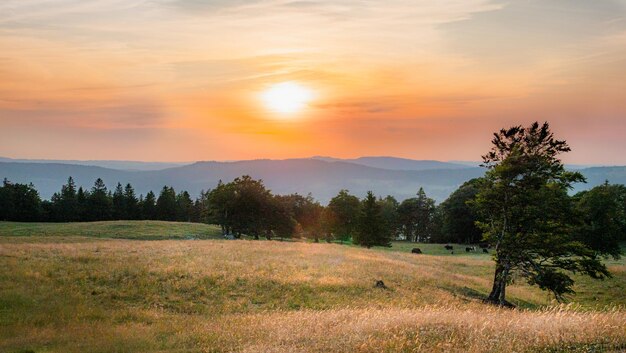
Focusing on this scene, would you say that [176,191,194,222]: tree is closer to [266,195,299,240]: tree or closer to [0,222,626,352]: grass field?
[266,195,299,240]: tree

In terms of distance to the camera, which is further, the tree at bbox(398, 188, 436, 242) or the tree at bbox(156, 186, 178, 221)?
the tree at bbox(398, 188, 436, 242)

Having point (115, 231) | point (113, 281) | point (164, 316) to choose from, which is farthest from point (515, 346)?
point (115, 231)

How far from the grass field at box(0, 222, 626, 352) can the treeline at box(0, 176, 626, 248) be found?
1202 inches

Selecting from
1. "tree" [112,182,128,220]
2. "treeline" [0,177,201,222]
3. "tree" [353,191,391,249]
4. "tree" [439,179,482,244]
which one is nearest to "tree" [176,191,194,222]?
"treeline" [0,177,201,222]

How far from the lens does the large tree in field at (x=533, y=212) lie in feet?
97.3

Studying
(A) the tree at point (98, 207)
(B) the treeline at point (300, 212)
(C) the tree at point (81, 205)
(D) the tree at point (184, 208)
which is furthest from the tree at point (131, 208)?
(D) the tree at point (184, 208)

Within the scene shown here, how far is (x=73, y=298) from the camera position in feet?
67.9

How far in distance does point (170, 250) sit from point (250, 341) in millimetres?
28701

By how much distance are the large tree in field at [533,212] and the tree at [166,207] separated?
108 meters

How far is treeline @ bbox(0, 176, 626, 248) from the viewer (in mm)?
74875

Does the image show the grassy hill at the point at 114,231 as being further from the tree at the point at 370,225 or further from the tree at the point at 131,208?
the tree at the point at 131,208

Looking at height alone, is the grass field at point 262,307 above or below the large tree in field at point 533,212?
below

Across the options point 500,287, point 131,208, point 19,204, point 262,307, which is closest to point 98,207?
point 131,208

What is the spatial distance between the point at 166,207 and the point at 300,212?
127ft
